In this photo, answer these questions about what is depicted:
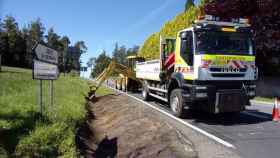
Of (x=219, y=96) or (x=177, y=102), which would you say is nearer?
(x=219, y=96)

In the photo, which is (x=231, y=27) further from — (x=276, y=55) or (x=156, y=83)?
(x=276, y=55)

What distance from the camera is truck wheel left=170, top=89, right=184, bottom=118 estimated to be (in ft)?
36.4

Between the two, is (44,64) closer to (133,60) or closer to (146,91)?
(146,91)

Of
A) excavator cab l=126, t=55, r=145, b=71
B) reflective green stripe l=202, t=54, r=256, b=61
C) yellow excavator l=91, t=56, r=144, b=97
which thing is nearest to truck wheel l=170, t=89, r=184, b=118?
reflective green stripe l=202, t=54, r=256, b=61

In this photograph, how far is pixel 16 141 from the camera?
6.38m

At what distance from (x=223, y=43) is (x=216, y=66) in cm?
83

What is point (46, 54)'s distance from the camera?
27.2 ft

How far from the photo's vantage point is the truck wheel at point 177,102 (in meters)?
11.1

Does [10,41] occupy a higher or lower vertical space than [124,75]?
higher

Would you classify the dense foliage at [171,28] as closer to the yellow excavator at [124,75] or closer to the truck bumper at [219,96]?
the yellow excavator at [124,75]

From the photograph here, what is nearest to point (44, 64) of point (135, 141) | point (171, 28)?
point (135, 141)

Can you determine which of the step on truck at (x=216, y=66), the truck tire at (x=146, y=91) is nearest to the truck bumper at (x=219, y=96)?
the step on truck at (x=216, y=66)

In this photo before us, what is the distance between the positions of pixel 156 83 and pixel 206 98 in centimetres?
526

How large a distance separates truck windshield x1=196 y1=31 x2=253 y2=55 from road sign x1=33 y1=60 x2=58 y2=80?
14.4ft
